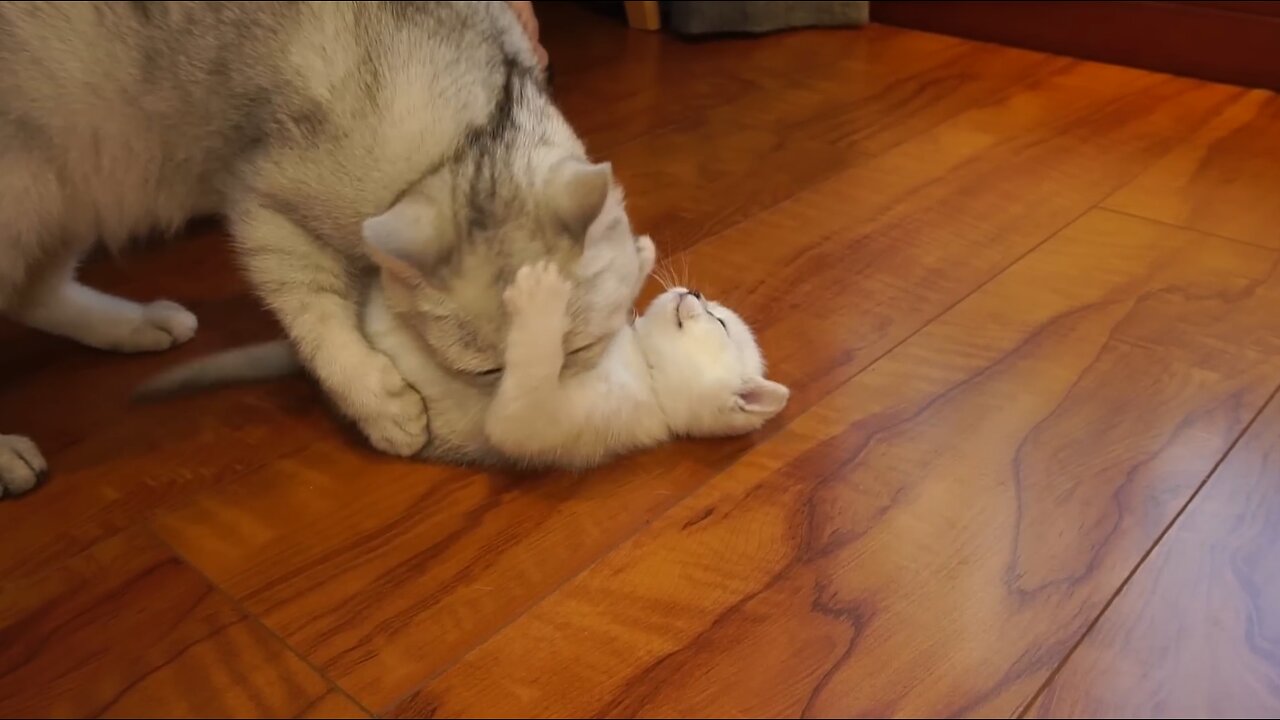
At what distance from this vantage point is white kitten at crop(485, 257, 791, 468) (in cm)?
117

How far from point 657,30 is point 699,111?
0.73 metres

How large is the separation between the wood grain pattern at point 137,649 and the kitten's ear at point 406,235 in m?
0.42

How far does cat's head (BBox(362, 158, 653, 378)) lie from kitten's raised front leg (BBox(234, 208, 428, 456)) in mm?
94

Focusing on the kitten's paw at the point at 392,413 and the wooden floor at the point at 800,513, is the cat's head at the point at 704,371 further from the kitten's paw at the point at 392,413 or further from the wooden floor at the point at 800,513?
the kitten's paw at the point at 392,413

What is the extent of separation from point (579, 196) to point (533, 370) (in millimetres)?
209

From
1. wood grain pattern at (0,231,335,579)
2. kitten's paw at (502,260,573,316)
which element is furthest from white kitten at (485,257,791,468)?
wood grain pattern at (0,231,335,579)

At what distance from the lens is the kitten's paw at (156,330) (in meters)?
1.58

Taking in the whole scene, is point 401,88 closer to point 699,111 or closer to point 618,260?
point 618,260

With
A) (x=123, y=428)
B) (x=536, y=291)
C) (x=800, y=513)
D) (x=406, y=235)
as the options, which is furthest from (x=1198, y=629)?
(x=123, y=428)

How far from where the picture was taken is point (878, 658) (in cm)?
100

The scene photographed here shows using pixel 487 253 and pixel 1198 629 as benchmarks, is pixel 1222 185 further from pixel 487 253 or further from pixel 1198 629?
pixel 487 253

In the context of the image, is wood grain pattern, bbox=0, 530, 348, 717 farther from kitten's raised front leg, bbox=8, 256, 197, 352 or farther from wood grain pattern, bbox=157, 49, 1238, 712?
kitten's raised front leg, bbox=8, 256, 197, 352

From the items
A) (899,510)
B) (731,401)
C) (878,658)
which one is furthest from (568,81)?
(878,658)

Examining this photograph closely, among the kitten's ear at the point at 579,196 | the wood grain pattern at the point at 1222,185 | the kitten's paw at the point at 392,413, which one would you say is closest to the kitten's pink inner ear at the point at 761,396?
the kitten's ear at the point at 579,196
